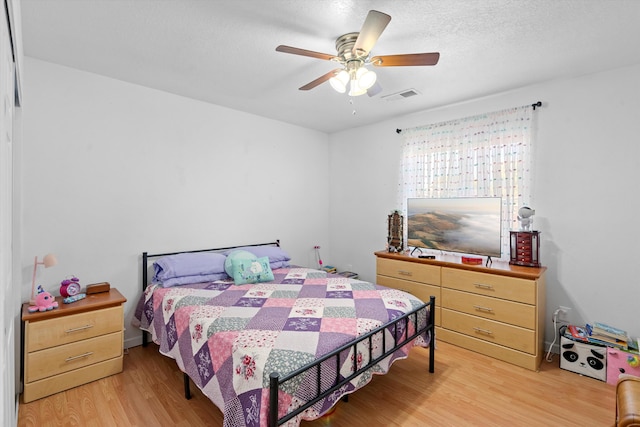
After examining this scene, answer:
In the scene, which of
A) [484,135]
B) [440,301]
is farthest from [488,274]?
[484,135]

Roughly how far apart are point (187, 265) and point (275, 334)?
1.58 m

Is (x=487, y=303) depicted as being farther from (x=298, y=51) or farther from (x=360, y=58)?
(x=298, y=51)

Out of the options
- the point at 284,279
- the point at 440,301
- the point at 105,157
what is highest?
the point at 105,157

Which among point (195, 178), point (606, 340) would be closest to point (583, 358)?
point (606, 340)

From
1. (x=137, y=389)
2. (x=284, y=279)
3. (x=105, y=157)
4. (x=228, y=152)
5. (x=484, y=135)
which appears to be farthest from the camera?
(x=228, y=152)

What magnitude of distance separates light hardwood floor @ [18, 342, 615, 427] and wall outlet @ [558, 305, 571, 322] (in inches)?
18.2

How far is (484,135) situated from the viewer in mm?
3537

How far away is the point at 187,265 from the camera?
3.14m

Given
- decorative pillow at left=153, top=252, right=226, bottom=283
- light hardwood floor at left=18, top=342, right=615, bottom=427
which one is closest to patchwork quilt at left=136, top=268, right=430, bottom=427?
decorative pillow at left=153, top=252, right=226, bottom=283

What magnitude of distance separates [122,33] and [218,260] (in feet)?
6.96

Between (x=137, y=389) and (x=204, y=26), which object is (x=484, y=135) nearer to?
(x=204, y=26)

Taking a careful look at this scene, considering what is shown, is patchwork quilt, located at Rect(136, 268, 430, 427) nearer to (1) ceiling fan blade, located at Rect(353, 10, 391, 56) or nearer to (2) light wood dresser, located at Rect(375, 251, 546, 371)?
(2) light wood dresser, located at Rect(375, 251, 546, 371)

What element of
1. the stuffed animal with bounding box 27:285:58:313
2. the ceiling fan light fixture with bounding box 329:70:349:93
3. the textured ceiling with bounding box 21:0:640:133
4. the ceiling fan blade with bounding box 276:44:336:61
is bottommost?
the stuffed animal with bounding box 27:285:58:313

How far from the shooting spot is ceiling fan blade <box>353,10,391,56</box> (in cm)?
168
